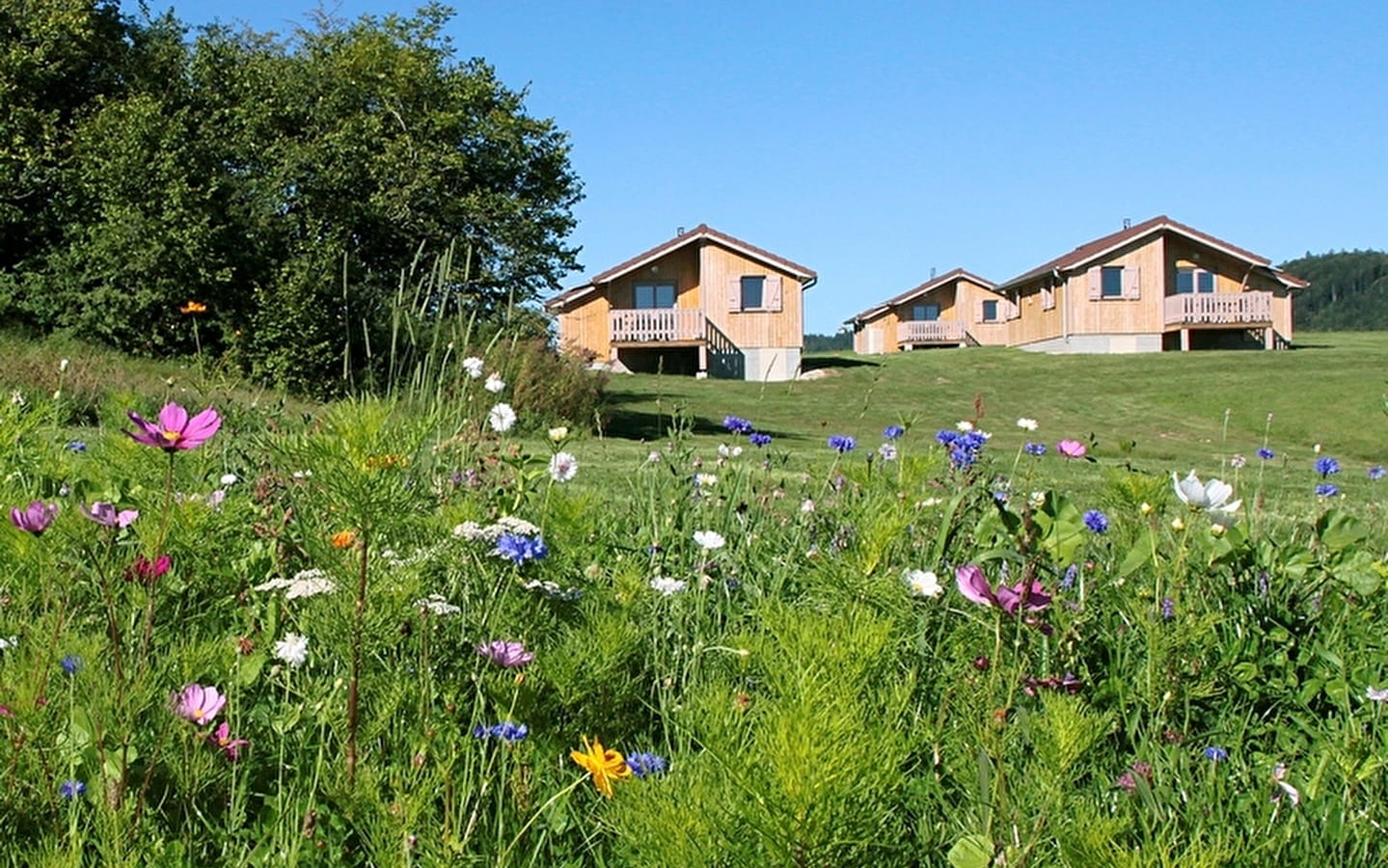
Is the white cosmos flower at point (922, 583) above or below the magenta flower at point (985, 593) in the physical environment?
below

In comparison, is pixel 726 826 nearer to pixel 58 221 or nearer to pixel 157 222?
pixel 157 222

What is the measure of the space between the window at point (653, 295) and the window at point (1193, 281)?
724 inches

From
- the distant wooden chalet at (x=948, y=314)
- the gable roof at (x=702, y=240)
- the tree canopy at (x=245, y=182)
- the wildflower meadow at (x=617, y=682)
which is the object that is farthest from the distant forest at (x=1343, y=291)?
the wildflower meadow at (x=617, y=682)

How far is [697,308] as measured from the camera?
38.8 meters

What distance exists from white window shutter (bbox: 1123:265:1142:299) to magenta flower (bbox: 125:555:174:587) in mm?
43513

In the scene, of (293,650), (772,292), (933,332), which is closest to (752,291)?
(772,292)

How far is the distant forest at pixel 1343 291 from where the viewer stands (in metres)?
114

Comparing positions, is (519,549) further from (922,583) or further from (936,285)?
(936,285)

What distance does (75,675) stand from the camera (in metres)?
1.31

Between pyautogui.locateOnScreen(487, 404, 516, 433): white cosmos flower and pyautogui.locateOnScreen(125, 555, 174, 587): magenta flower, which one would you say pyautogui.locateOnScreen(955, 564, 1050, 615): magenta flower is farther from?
pyautogui.locateOnScreen(487, 404, 516, 433): white cosmos flower

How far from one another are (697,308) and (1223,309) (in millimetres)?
18316

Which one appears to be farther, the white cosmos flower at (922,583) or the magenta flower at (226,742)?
the white cosmos flower at (922,583)

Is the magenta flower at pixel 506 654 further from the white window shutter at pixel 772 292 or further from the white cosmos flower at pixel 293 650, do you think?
the white window shutter at pixel 772 292

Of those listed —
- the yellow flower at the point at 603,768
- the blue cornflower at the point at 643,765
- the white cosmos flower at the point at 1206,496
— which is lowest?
the blue cornflower at the point at 643,765
